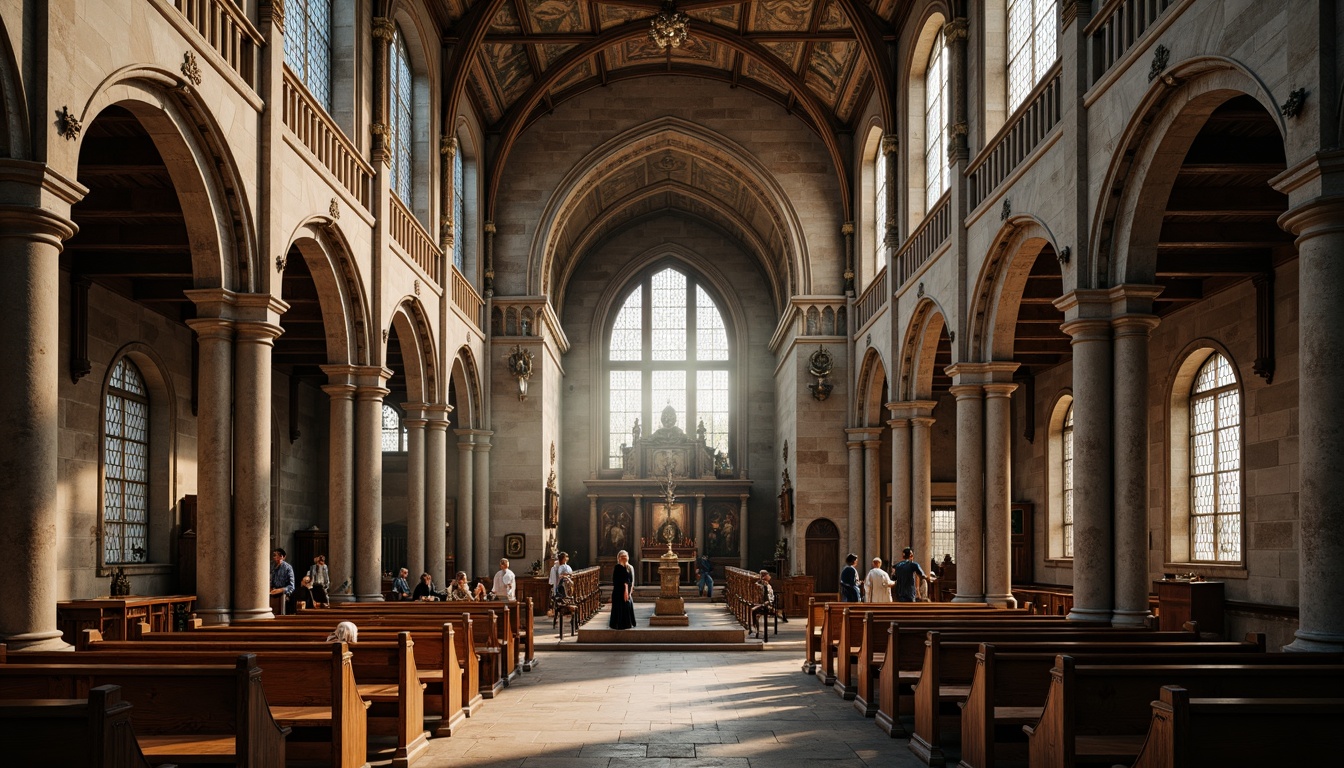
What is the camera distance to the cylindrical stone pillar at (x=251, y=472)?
43.2ft

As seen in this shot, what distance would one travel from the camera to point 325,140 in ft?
53.9

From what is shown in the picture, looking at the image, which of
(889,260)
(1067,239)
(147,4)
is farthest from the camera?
(889,260)

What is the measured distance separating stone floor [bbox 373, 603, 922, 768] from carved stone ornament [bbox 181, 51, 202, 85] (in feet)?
22.2

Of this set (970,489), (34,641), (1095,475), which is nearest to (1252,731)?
(1095,475)

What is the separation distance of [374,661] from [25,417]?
355 cm

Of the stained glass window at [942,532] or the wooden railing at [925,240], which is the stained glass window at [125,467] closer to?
the wooden railing at [925,240]

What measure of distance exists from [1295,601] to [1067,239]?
19.2 feet

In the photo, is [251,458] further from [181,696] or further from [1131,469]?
[1131,469]

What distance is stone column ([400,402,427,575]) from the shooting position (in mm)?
22188

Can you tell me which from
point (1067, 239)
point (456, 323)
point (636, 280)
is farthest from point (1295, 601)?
point (636, 280)

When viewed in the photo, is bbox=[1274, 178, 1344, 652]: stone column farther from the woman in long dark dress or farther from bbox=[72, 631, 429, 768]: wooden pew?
the woman in long dark dress

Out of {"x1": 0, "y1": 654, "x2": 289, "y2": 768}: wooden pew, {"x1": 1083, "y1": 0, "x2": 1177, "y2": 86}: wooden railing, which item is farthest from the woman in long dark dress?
{"x1": 0, "y1": 654, "x2": 289, "y2": 768}: wooden pew

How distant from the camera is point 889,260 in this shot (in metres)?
24.5

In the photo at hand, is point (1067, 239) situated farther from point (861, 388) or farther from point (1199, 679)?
point (861, 388)
